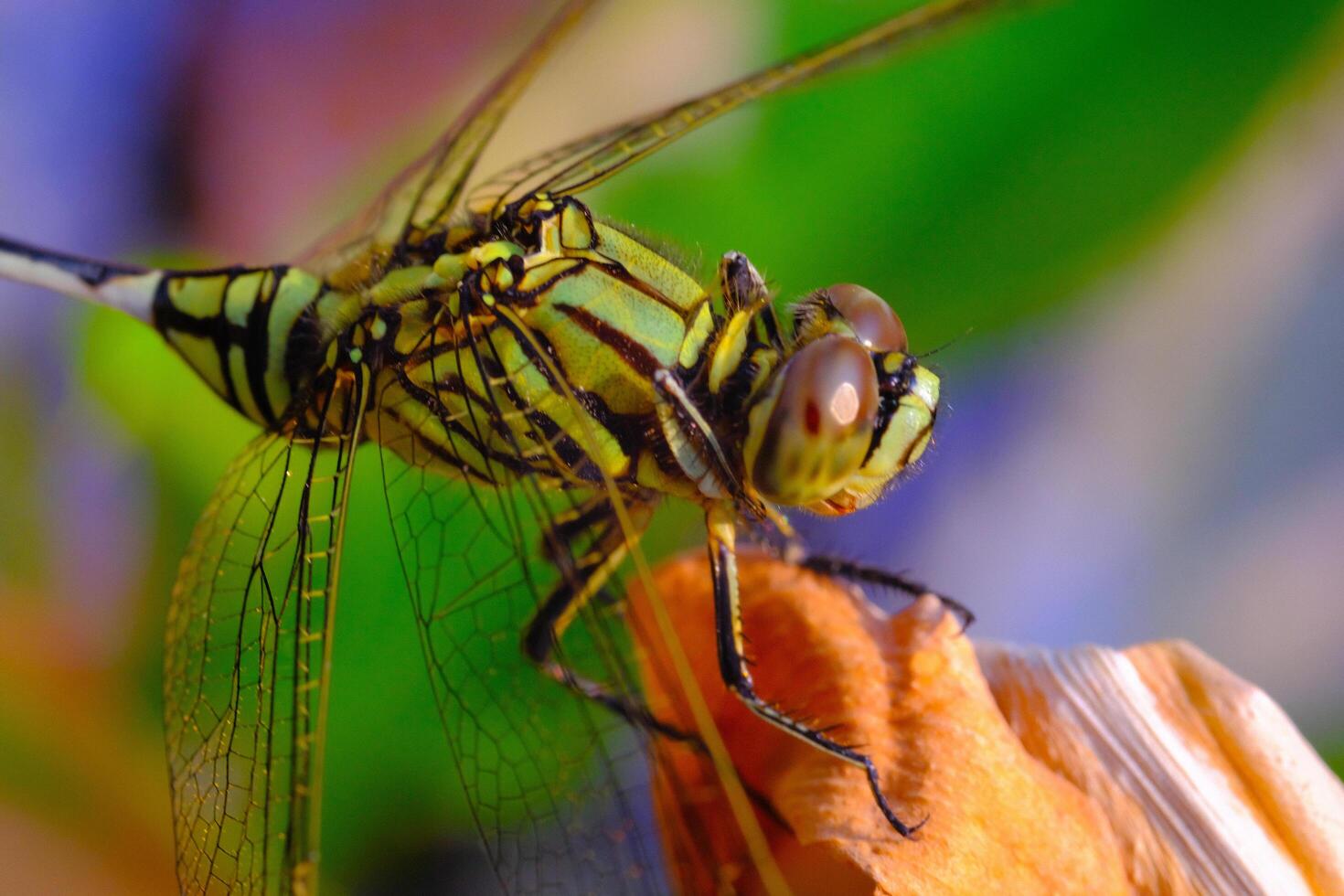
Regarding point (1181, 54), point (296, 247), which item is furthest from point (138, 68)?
point (1181, 54)

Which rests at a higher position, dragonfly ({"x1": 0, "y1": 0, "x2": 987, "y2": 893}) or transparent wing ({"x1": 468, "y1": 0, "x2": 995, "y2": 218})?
transparent wing ({"x1": 468, "y1": 0, "x2": 995, "y2": 218})

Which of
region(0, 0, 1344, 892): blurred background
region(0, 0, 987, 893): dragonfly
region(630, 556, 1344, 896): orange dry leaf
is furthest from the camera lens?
region(0, 0, 1344, 892): blurred background

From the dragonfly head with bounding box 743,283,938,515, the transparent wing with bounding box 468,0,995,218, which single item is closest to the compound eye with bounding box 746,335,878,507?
the dragonfly head with bounding box 743,283,938,515

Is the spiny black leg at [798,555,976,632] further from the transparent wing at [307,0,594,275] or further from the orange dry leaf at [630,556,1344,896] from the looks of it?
the transparent wing at [307,0,594,275]

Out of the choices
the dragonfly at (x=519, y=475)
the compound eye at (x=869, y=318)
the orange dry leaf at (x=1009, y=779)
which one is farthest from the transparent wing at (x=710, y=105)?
the orange dry leaf at (x=1009, y=779)

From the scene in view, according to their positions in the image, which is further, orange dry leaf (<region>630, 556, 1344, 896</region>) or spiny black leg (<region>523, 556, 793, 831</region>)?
spiny black leg (<region>523, 556, 793, 831</region>)

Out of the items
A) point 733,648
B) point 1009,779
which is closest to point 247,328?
point 733,648

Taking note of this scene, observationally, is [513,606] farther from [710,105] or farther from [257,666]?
[710,105]
